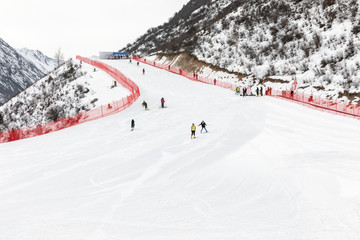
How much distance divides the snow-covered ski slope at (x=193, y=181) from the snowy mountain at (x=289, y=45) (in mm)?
10486

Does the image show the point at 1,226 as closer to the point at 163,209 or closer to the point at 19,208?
the point at 19,208

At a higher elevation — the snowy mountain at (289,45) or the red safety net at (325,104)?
the snowy mountain at (289,45)

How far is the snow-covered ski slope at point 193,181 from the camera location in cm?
757

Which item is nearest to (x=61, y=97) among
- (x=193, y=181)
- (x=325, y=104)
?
(x=325, y=104)

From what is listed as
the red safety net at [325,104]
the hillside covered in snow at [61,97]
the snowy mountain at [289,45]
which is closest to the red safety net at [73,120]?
the hillside covered in snow at [61,97]

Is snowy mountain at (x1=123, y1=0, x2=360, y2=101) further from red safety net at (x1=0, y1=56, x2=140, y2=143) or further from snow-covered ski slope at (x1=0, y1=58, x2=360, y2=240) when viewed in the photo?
red safety net at (x1=0, y1=56, x2=140, y2=143)

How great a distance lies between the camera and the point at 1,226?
8.23 m

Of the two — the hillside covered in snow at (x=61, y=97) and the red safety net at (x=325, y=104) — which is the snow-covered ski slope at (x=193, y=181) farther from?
the hillside covered in snow at (x=61, y=97)

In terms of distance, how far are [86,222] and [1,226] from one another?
250 centimetres

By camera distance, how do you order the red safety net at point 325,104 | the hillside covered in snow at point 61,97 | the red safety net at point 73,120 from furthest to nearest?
1. the hillside covered in snow at point 61,97
2. the red safety net at point 73,120
3. the red safety net at point 325,104

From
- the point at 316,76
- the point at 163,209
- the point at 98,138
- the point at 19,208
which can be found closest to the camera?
the point at 163,209

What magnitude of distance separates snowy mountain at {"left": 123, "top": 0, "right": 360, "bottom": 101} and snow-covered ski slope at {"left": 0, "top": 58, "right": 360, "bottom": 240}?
34.4ft

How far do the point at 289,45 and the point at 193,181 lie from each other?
3485 cm

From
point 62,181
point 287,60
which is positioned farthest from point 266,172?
point 287,60
